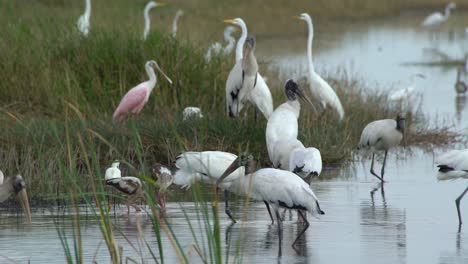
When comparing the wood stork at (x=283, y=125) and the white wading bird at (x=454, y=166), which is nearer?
the white wading bird at (x=454, y=166)

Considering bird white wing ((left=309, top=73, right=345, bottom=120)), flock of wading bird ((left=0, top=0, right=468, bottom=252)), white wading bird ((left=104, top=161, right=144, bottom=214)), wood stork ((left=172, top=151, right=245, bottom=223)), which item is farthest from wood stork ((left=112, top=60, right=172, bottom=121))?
white wading bird ((left=104, top=161, right=144, bottom=214))

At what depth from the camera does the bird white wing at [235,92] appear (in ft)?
43.5

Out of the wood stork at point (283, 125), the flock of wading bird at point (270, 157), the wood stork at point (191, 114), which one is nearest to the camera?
the flock of wading bird at point (270, 157)

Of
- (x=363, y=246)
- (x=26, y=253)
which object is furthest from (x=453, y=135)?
(x=26, y=253)

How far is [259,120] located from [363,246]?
5.40 m

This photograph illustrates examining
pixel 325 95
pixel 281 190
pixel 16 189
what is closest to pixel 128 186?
pixel 16 189

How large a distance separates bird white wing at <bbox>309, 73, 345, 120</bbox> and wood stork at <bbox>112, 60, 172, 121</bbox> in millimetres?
2019

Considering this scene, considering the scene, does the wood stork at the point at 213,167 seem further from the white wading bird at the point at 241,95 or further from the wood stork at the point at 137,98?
the wood stork at the point at 137,98

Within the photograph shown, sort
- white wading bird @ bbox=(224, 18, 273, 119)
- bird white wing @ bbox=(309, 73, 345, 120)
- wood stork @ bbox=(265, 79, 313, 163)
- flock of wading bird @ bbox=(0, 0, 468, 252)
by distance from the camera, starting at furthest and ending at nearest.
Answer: bird white wing @ bbox=(309, 73, 345, 120)
white wading bird @ bbox=(224, 18, 273, 119)
wood stork @ bbox=(265, 79, 313, 163)
flock of wading bird @ bbox=(0, 0, 468, 252)

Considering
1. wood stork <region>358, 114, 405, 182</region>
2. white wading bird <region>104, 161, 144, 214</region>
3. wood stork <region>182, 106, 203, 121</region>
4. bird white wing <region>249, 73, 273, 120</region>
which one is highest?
bird white wing <region>249, 73, 273, 120</region>

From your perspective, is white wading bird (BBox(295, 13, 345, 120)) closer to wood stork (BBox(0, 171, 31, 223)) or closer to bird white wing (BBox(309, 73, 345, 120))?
bird white wing (BBox(309, 73, 345, 120))

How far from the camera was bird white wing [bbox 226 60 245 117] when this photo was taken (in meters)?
13.3

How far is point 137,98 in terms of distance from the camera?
45.4ft

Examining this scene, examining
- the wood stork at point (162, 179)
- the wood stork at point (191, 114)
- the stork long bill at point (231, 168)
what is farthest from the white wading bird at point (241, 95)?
the stork long bill at point (231, 168)
